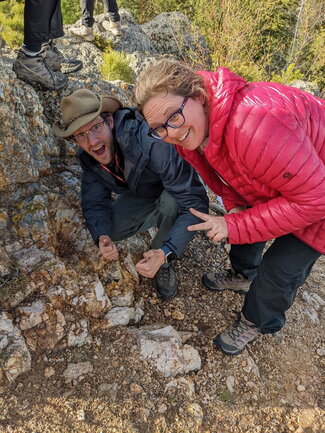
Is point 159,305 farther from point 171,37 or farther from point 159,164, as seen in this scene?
point 171,37

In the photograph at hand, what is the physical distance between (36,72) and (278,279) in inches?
115

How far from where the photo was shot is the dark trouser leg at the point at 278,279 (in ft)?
7.25

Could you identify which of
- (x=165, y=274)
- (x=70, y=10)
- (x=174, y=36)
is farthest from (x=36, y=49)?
(x=70, y=10)

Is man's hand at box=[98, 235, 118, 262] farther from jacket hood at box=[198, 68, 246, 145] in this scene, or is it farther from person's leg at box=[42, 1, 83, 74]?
person's leg at box=[42, 1, 83, 74]

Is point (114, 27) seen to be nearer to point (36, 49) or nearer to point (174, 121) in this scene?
point (36, 49)

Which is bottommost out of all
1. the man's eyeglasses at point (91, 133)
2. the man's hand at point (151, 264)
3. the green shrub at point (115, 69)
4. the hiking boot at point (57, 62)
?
the man's hand at point (151, 264)

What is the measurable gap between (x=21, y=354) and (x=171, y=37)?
886 centimetres

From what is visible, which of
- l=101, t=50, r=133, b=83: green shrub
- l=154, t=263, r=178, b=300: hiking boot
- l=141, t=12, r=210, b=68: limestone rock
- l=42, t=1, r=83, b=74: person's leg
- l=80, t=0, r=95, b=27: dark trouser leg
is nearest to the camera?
l=154, t=263, r=178, b=300: hiking boot

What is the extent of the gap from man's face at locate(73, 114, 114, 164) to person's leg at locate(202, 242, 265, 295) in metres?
1.47

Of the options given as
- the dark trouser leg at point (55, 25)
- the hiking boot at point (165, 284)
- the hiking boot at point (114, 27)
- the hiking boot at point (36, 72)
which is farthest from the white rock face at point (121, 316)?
the hiking boot at point (114, 27)

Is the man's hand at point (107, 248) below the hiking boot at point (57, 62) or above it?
below

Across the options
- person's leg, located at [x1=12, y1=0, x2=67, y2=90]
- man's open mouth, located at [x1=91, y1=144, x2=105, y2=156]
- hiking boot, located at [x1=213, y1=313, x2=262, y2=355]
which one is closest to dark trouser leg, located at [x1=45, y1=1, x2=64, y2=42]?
person's leg, located at [x1=12, y1=0, x2=67, y2=90]

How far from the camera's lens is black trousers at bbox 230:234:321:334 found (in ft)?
7.25

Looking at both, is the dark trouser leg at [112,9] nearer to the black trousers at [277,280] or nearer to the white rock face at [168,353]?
the black trousers at [277,280]
